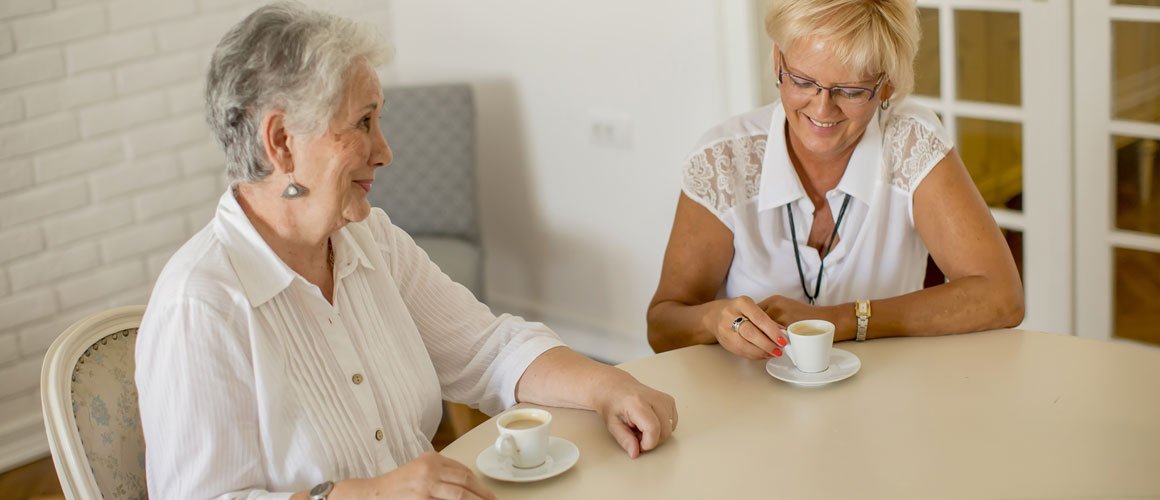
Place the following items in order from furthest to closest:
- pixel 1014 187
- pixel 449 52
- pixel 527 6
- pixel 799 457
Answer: pixel 449 52 → pixel 527 6 → pixel 1014 187 → pixel 799 457

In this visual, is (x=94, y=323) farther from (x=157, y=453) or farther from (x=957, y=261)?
(x=957, y=261)

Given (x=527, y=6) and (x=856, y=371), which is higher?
(x=527, y=6)

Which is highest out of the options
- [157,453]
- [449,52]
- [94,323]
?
[449,52]

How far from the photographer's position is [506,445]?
1.47 meters

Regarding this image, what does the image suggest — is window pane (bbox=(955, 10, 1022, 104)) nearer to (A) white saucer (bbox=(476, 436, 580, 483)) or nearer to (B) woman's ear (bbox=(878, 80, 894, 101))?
(B) woman's ear (bbox=(878, 80, 894, 101))

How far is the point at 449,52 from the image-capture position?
390 cm

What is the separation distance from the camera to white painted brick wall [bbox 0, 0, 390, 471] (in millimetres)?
3182

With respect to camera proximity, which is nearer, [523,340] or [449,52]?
[523,340]

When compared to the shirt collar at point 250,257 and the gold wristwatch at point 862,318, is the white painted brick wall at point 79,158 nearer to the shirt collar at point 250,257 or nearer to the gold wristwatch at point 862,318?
the shirt collar at point 250,257

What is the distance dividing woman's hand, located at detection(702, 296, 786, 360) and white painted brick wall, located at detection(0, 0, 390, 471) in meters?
2.19

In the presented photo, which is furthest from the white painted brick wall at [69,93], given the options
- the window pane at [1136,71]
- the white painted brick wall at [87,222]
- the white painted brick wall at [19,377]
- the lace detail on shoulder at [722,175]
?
the window pane at [1136,71]

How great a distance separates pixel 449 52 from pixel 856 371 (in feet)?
8.14

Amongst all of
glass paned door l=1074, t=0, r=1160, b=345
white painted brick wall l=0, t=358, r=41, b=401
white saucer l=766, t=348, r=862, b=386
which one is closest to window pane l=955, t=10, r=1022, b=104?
glass paned door l=1074, t=0, r=1160, b=345

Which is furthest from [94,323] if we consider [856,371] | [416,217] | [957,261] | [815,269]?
[416,217]
